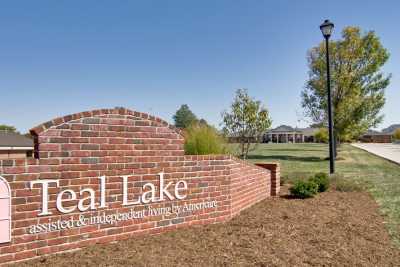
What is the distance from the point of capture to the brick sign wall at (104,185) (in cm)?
393

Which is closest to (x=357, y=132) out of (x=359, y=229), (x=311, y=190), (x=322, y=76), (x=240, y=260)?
(x=322, y=76)

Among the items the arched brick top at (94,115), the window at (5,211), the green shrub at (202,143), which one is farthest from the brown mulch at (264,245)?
the green shrub at (202,143)

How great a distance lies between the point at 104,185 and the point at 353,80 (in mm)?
24156

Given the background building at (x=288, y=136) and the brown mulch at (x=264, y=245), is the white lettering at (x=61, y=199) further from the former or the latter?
the background building at (x=288, y=136)

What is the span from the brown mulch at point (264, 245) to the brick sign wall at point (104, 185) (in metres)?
0.23

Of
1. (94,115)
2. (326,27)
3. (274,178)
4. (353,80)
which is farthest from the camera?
(353,80)

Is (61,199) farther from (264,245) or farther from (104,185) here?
(264,245)

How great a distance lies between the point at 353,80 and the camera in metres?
24.7

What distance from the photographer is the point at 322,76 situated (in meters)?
25.0

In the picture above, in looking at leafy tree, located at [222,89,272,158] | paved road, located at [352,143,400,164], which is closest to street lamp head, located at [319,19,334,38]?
leafy tree, located at [222,89,272,158]

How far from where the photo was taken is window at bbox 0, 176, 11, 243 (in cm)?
372

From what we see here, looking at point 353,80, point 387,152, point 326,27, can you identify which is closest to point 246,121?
point 326,27

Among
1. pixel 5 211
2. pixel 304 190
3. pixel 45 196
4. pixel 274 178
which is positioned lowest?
pixel 304 190

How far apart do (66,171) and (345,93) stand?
24135 mm
